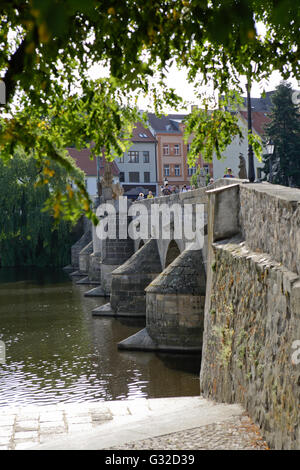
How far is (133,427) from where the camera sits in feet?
20.0

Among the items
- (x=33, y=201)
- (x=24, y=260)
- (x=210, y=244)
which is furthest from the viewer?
(x=24, y=260)

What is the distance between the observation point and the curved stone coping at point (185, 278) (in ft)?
52.2

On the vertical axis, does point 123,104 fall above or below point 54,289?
above

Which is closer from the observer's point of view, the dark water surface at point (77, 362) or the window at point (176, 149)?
the dark water surface at point (77, 362)

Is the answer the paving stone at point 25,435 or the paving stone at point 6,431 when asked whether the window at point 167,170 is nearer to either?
the paving stone at point 6,431

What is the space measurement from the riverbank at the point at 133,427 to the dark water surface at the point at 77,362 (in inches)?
152

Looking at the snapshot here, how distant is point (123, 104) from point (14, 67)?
2.19 metres

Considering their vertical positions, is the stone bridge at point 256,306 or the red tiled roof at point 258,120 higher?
the red tiled roof at point 258,120

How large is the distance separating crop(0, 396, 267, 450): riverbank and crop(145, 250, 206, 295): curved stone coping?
23.1 ft

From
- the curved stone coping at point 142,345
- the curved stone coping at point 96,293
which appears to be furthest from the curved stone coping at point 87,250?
the curved stone coping at point 142,345

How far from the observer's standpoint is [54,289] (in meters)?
30.5

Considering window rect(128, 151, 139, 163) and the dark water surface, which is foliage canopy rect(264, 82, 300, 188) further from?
window rect(128, 151, 139, 163)

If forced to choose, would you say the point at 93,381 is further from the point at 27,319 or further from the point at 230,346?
the point at 27,319

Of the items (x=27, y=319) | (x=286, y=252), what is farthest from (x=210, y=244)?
(x=27, y=319)
